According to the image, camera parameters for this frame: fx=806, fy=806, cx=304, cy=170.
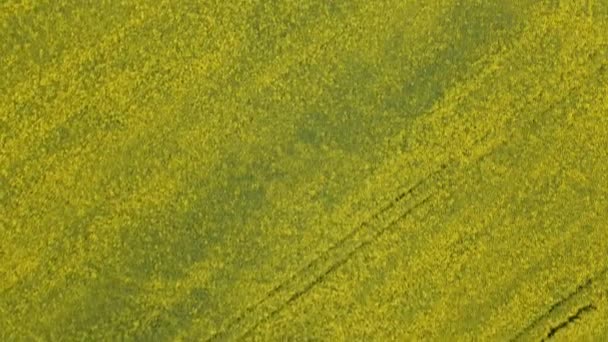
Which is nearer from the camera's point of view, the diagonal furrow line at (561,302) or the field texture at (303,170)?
the field texture at (303,170)

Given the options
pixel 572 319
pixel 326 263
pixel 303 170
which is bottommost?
pixel 572 319

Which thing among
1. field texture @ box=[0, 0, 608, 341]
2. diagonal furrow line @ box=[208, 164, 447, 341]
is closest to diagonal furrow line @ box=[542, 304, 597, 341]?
field texture @ box=[0, 0, 608, 341]

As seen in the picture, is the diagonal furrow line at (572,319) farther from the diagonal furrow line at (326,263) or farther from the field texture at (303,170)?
the diagonal furrow line at (326,263)

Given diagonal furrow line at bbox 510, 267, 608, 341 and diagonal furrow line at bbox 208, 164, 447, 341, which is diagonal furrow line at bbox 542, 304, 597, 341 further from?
diagonal furrow line at bbox 208, 164, 447, 341

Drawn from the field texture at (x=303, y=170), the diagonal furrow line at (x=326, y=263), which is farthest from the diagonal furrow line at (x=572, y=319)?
the diagonal furrow line at (x=326, y=263)

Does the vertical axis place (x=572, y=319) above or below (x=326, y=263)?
below

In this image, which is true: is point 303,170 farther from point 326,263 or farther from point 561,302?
point 561,302

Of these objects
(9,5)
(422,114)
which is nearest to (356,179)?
(422,114)

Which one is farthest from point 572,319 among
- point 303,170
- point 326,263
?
point 303,170
